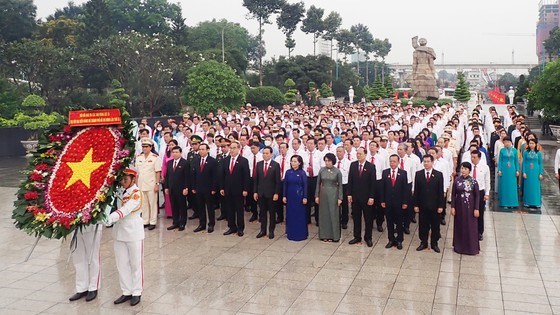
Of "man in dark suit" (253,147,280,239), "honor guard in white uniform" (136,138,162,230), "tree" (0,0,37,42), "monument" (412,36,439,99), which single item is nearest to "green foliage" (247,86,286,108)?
"monument" (412,36,439,99)

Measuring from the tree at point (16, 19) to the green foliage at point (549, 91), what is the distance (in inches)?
1302

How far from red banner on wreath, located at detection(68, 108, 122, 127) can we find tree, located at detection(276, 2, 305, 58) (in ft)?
149

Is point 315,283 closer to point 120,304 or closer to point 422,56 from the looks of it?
point 120,304

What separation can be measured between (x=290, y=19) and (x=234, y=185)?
44136mm

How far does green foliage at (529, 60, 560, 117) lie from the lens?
19.6m

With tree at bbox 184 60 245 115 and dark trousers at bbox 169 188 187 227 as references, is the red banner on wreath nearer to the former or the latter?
dark trousers at bbox 169 188 187 227

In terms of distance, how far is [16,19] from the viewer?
3728 centimetres

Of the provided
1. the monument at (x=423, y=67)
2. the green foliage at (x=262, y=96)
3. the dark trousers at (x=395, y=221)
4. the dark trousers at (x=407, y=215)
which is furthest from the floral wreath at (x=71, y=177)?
the monument at (x=423, y=67)

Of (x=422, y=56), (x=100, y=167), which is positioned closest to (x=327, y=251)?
(x=100, y=167)

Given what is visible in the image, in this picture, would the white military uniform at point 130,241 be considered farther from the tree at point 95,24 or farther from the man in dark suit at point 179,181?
the tree at point 95,24

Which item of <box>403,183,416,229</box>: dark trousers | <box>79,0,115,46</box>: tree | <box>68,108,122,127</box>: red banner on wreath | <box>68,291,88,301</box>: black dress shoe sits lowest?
<box>68,291,88,301</box>: black dress shoe

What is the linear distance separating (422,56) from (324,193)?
29937mm

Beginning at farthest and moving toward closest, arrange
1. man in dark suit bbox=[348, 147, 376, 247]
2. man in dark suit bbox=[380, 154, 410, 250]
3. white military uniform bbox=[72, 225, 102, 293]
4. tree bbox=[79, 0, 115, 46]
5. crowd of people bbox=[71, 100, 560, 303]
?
1. tree bbox=[79, 0, 115, 46]
2. man in dark suit bbox=[348, 147, 376, 247]
3. man in dark suit bbox=[380, 154, 410, 250]
4. crowd of people bbox=[71, 100, 560, 303]
5. white military uniform bbox=[72, 225, 102, 293]

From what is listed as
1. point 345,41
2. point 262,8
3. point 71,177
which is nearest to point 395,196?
point 71,177
